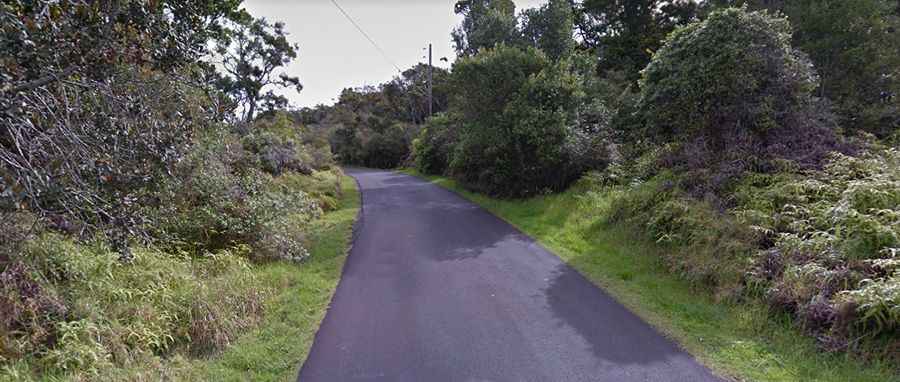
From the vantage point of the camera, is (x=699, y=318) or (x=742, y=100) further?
(x=742, y=100)

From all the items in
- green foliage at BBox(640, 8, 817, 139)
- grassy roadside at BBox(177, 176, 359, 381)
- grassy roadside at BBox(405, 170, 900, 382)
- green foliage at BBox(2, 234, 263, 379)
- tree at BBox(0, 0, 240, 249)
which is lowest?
grassy roadside at BBox(177, 176, 359, 381)

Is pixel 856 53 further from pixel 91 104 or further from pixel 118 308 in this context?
pixel 118 308

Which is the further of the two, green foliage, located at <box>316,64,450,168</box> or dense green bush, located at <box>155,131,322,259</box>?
green foliage, located at <box>316,64,450,168</box>

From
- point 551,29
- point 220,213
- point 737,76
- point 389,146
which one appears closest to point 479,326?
point 220,213

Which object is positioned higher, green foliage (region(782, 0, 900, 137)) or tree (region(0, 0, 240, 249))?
green foliage (region(782, 0, 900, 137))

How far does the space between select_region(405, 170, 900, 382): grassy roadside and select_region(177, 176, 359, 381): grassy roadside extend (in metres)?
3.84

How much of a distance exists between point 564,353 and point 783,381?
5.79 feet

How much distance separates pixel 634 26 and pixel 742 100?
15.1 metres

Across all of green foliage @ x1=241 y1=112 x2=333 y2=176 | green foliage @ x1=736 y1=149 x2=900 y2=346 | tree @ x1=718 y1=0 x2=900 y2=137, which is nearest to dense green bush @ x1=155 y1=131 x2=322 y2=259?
green foliage @ x1=241 y1=112 x2=333 y2=176

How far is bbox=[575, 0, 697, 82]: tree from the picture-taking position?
65.1 ft

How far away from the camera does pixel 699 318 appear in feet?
16.0

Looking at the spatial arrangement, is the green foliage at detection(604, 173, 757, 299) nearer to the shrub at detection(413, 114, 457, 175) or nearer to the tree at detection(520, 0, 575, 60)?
the tree at detection(520, 0, 575, 60)

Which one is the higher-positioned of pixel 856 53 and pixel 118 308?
pixel 856 53

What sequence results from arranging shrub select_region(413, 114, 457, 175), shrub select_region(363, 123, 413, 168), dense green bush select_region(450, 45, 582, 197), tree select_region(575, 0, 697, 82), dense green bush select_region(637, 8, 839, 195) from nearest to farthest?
dense green bush select_region(637, 8, 839, 195), dense green bush select_region(450, 45, 582, 197), tree select_region(575, 0, 697, 82), shrub select_region(413, 114, 457, 175), shrub select_region(363, 123, 413, 168)
